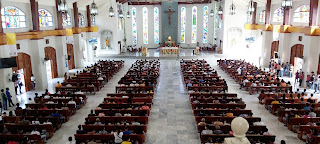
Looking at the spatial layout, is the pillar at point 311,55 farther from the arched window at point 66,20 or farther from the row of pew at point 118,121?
the arched window at point 66,20

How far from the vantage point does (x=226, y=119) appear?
11391 mm

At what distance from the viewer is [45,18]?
2108 cm

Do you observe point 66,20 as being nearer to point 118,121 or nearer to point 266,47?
point 118,121

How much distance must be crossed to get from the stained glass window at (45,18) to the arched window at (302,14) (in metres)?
20.9

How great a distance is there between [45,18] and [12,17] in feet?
13.5

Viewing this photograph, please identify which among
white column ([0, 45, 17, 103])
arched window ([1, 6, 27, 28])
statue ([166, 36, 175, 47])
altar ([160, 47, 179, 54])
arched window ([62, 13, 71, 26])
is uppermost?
arched window ([62, 13, 71, 26])

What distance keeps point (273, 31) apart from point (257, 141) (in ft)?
58.1

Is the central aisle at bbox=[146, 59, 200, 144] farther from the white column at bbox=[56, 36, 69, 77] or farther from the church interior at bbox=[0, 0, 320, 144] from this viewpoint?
the white column at bbox=[56, 36, 69, 77]

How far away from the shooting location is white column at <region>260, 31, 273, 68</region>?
26.2 m

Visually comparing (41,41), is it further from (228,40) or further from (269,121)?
(228,40)

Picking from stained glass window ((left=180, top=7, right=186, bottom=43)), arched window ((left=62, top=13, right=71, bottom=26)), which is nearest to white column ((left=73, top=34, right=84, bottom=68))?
arched window ((left=62, top=13, right=71, bottom=26))

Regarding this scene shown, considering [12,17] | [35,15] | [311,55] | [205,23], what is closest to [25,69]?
[12,17]

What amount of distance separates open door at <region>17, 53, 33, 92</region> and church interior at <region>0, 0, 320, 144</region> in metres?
0.08

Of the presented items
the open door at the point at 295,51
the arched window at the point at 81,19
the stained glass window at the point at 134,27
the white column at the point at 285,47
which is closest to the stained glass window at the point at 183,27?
the stained glass window at the point at 134,27
